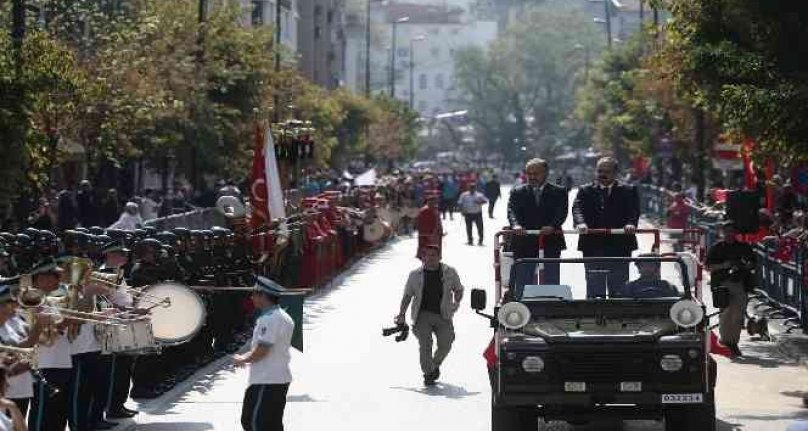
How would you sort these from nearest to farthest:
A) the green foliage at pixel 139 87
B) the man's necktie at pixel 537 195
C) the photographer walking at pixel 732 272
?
the man's necktie at pixel 537 195
the photographer walking at pixel 732 272
the green foliage at pixel 139 87

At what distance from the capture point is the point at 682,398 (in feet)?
50.2

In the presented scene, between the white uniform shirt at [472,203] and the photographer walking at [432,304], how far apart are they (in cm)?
3009

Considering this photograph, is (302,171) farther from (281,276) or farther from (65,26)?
(281,276)

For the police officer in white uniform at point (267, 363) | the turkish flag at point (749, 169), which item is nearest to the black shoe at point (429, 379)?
the police officer in white uniform at point (267, 363)

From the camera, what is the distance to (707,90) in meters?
26.1

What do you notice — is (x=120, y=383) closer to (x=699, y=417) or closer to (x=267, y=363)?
(x=267, y=363)

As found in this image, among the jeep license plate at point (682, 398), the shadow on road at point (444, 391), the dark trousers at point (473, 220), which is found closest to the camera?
the jeep license plate at point (682, 398)

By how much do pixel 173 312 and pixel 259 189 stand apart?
13.5 metres

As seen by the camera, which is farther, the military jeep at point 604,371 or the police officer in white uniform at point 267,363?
the military jeep at point 604,371

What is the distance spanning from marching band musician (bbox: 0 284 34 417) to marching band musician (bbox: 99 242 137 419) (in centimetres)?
328

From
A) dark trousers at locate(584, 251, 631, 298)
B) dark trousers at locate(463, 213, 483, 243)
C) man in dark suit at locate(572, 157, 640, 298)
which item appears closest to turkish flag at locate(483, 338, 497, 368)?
dark trousers at locate(584, 251, 631, 298)

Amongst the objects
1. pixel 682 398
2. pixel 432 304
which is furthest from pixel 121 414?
pixel 682 398

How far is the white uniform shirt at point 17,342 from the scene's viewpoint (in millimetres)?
12773

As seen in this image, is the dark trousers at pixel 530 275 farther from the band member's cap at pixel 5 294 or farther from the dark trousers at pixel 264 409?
the band member's cap at pixel 5 294
